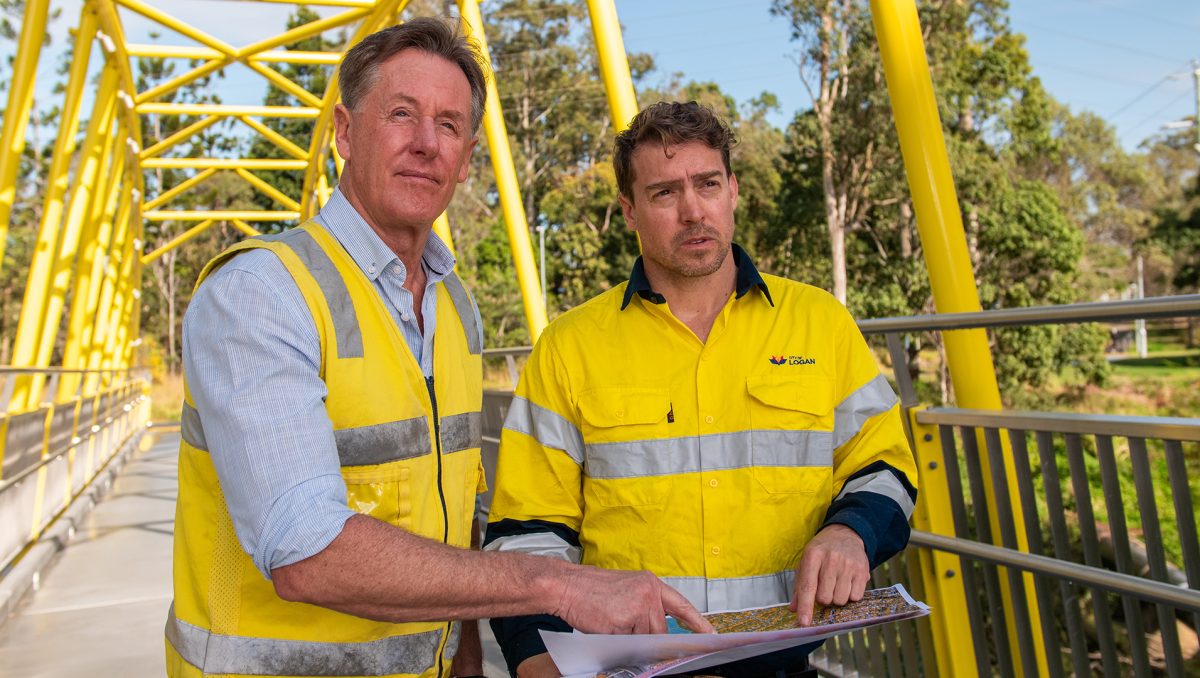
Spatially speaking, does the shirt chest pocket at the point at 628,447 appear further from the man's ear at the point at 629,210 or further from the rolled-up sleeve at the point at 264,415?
the rolled-up sleeve at the point at 264,415

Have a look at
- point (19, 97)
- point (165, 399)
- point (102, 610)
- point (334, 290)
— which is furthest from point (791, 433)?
point (165, 399)

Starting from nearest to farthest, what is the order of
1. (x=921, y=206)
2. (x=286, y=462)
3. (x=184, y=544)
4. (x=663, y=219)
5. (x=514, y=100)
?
→ (x=286, y=462) → (x=184, y=544) → (x=663, y=219) → (x=921, y=206) → (x=514, y=100)

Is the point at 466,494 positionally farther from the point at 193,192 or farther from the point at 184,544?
the point at 193,192

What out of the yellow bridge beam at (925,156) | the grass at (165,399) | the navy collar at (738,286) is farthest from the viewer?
the grass at (165,399)

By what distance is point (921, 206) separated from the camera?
14.1 ft

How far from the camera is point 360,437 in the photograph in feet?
6.00

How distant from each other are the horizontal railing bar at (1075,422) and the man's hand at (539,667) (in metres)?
1.49

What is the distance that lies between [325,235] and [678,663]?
984mm

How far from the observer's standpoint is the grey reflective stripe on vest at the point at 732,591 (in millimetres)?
2193

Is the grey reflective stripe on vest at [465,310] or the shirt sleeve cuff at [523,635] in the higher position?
the grey reflective stripe on vest at [465,310]

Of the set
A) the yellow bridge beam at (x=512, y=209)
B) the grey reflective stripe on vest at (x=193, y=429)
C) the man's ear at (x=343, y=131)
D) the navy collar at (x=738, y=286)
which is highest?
the yellow bridge beam at (x=512, y=209)

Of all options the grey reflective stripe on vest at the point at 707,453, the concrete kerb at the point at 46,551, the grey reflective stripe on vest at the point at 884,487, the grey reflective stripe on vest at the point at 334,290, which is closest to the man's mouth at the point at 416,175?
the grey reflective stripe on vest at the point at 334,290

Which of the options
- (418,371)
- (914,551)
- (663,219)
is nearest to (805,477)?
(663,219)

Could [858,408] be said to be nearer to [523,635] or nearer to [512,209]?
[523,635]
